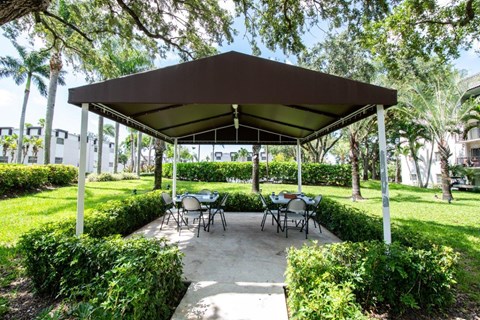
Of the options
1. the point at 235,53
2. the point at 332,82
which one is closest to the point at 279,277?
the point at 332,82

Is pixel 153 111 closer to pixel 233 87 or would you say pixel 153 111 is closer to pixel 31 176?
pixel 233 87

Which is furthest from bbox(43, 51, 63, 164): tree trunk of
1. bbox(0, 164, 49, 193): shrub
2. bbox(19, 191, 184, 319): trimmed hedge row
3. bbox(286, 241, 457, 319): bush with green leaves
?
bbox(286, 241, 457, 319): bush with green leaves

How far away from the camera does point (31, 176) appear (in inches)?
420

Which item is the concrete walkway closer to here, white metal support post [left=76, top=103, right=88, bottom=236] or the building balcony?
white metal support post [left=76, top=103, right=88, bottom=236]

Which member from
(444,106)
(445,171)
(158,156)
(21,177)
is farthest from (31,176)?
(444,106)

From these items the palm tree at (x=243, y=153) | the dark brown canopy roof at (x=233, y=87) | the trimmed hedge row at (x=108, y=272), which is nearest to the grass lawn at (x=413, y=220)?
the trimmed hedge row at (x=108, y=272)

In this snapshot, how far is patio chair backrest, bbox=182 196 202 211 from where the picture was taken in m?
5.47

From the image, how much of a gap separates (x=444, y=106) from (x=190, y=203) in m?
13.9

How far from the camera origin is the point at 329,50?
1456 cm

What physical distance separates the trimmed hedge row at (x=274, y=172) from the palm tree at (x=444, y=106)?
5944mm

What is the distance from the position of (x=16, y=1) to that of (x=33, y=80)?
76.3 feet

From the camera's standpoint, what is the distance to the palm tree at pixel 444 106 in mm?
12055

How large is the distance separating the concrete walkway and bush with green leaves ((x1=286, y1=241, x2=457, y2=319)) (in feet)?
1.76

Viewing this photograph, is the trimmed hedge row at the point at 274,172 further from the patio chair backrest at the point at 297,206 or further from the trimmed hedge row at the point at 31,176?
the patio chair backrest at the point at 297,206
